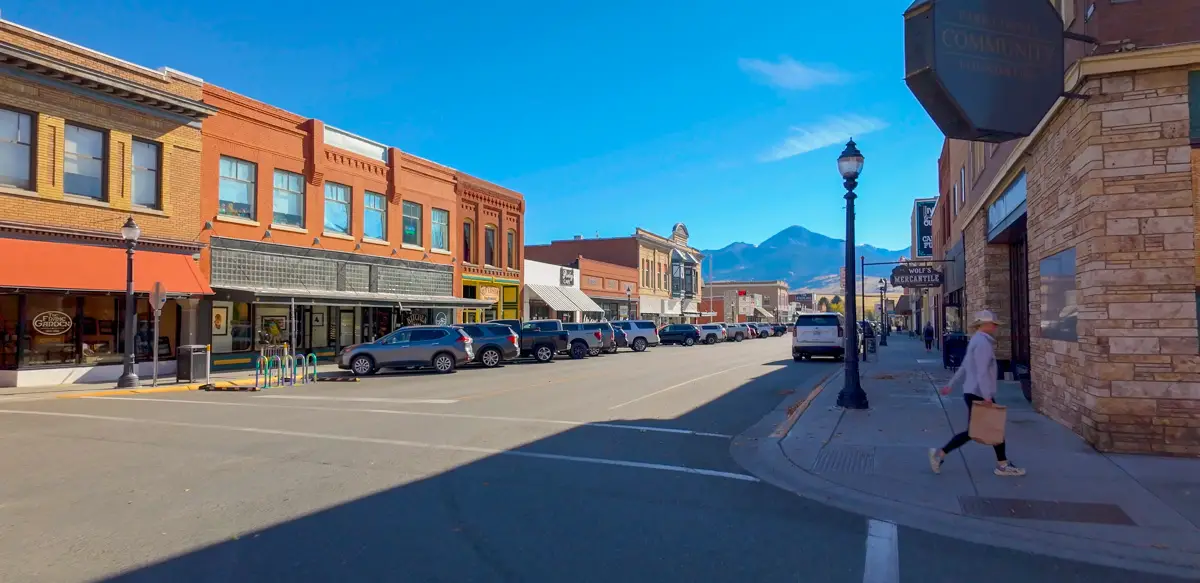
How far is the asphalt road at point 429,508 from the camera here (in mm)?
4875

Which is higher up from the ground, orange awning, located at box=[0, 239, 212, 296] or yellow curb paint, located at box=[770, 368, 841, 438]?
orange awning, located at box=[0, 239, 212, 296]

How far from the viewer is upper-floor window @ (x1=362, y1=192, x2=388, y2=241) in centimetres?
2978

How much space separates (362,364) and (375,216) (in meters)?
9.84

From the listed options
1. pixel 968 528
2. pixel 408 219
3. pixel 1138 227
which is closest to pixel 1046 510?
pixel 968 528

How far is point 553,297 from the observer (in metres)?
43.5

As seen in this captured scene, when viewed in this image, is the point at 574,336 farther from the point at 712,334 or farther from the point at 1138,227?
the point at 1138,227

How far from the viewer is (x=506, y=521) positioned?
235 inches

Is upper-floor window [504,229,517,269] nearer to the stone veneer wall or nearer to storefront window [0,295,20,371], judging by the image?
storefront window [0,295,20,371]

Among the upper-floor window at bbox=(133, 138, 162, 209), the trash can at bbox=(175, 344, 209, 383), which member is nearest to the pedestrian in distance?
the trash can at bbox=(175, 344, 209, 383)

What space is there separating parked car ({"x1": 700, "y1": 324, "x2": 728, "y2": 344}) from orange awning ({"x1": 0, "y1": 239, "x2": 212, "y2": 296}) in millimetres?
35990

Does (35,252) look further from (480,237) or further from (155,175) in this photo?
(480,237)

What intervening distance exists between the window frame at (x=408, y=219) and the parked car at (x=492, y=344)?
317 inches

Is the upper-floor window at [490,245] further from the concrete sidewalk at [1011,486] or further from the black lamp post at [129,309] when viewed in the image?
the concrete sidewalk at [1011,486]

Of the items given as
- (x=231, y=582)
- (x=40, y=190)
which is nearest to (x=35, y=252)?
(x=40, y=190)
